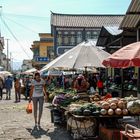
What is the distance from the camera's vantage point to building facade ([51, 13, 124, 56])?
192ft

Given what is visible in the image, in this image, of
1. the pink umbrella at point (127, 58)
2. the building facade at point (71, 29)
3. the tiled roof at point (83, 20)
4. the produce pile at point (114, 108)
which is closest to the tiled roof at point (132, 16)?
the produce pile at point (114, 108)

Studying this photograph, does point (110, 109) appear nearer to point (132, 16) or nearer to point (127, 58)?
point (127, 58)

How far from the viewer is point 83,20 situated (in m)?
61.2

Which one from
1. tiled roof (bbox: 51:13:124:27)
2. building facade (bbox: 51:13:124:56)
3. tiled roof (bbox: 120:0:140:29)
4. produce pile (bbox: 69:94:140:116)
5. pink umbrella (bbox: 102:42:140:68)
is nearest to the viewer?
pink umbrella (bbox: 102:42:140:68)

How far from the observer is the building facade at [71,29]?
58500 mm

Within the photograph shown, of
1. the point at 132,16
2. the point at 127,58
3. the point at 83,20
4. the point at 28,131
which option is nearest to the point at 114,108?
the point at 127,58

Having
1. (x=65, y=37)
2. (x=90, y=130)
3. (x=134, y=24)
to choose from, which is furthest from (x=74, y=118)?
(x=65, y=37)

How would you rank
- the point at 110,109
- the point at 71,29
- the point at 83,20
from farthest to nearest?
the point at 83,20, the point at 71,29, the point at 110,109

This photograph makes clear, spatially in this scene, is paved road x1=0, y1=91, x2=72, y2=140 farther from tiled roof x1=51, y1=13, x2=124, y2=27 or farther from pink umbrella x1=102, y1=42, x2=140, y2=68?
tiled roof x1=51, y1=13, x2=124, y2=27

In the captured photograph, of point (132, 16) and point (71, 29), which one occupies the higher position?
point (71, 29)

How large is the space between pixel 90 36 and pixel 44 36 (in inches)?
1129

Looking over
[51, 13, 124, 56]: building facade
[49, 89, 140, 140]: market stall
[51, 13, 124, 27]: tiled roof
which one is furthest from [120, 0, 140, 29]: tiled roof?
[51, 13, 124, 27]: tiled roof

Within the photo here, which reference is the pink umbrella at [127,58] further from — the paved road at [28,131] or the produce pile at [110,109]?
the paved road at [28,131]

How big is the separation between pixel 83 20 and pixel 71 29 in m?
3.07
